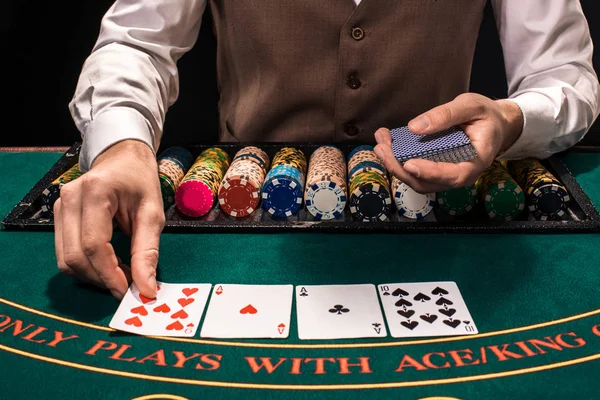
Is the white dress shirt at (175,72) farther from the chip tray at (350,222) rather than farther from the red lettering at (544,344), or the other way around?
the red lettering at (544,344)

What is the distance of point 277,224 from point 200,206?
229 millimetres

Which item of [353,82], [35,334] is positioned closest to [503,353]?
[35,334]

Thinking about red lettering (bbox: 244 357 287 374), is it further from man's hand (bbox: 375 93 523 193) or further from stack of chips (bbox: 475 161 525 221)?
stack of chips (bbox: 475 161 525 221)

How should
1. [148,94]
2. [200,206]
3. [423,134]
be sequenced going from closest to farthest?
[423,134] < [200,206] < [148,94]

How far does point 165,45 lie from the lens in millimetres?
2010

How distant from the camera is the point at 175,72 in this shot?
2.04m

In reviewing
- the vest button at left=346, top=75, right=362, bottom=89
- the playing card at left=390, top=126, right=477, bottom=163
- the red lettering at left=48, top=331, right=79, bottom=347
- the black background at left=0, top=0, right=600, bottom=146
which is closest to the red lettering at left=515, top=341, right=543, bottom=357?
the playing card at left=390, top=126, right=477, bottom=163

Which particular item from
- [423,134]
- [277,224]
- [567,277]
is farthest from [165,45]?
[567,277]

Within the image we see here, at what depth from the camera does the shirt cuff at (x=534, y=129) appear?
1.78 m

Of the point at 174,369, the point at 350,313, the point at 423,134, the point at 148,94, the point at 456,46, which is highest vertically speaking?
the point at 456,46

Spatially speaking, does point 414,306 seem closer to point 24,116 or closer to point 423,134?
point 423,134

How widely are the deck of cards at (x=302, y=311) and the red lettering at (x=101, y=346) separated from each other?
0.04 metres

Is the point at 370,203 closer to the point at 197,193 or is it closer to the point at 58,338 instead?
the point at 197,193

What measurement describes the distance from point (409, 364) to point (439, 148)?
54 centimetres
